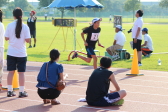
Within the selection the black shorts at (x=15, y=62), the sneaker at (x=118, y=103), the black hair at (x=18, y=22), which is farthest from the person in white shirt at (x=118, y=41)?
the sneaker at (x=118, y=103)

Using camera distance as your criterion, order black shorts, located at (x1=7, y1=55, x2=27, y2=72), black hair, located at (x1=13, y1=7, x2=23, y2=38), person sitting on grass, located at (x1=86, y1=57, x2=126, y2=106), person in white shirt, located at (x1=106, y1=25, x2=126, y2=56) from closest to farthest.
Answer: person sitting on grass, located at (x1=86, y1=57, x2=126, y2=106) < black hair, located at (x1=13, y1=7, x2=23, y2=38) < black shorts, located at (x1=7, y1=55, x2=27, y2=72) < person in white shirt, located at (x1=106, y1=25, x2=126, y2=56)

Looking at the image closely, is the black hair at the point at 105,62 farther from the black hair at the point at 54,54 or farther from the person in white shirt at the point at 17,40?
the person in white shirt at the point at 17,40

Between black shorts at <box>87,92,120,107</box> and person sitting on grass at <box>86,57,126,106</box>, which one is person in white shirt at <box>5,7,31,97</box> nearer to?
person sitting on grass at <box>86,57,126,106</box>

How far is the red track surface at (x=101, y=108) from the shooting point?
23.6 ft

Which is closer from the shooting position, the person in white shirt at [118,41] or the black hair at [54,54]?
the black hair at [54,54]

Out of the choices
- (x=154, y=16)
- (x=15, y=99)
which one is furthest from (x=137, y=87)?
(x=154, y=16)

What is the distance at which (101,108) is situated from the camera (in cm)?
720

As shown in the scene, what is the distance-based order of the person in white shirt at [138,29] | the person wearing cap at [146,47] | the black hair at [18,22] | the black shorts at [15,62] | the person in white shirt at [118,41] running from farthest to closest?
the person wearing cap at [146,47]
the person in white shirt at [118,41]
the person in white shirt at [138,29]
the black shorts at [15,62]
the black hair at [18,22]

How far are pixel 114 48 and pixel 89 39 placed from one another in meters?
3.58

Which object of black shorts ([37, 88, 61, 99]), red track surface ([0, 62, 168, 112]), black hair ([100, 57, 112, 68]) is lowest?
red track surface ([0, 62, 168, 112])

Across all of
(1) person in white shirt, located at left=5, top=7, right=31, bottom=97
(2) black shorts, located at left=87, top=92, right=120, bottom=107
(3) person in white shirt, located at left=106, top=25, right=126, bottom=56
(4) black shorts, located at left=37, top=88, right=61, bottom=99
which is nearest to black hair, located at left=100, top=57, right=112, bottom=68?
(2) black shorts, located at left=87, top=92, right=120, bottom=107

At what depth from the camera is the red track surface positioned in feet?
23.6

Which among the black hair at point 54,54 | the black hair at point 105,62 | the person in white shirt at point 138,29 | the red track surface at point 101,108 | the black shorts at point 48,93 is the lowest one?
the red track surface at point 101,108

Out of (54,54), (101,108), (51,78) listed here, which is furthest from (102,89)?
(54,54)
